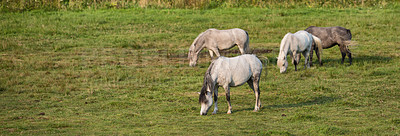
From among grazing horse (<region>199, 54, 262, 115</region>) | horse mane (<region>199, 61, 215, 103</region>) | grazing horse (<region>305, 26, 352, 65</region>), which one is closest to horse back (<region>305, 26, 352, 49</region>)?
grazing horse (<region>305, 26, 352, 65</region>)

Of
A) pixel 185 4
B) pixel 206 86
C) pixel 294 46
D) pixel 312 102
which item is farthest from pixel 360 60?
pixel 185 4

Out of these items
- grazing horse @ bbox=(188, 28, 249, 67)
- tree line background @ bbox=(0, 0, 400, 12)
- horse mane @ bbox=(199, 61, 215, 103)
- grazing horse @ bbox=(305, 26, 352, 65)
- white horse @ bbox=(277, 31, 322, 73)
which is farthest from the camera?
tree line background @ bbox=(0, 0, 400, 12)

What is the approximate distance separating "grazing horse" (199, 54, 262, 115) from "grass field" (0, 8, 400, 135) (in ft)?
1.43

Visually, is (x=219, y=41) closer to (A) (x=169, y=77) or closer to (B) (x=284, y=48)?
(B) (x=284, y=48)

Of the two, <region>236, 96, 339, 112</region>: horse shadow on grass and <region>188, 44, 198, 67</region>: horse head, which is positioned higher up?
<region>188, 44, 198, 67</region>: horse head

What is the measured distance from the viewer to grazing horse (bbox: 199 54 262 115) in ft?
38.1

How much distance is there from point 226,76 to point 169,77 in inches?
228

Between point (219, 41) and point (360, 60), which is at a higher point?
point (219, 41)

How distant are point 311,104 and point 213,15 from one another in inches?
646

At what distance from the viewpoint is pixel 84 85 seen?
16016 mm

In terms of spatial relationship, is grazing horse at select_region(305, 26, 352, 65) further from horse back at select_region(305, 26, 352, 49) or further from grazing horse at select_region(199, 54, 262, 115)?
grazing horse at select_region(199, 54, 262, 115)

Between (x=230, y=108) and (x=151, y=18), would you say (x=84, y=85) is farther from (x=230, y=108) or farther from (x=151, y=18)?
(x=151, y=18)

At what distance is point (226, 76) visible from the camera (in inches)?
463

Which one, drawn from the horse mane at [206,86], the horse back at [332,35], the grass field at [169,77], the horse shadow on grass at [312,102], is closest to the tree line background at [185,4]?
the grass field at [169,77]
